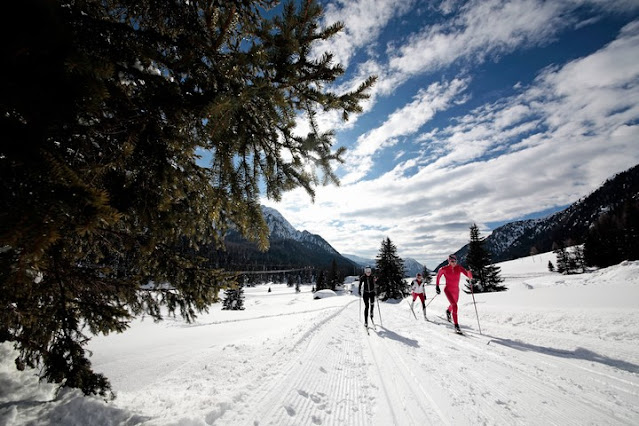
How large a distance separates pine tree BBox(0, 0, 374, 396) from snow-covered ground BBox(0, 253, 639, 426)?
2.10 feet

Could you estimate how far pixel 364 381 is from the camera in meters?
3.92

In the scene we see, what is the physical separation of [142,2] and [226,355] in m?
5.57

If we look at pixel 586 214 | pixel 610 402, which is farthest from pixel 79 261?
pixel 586 214

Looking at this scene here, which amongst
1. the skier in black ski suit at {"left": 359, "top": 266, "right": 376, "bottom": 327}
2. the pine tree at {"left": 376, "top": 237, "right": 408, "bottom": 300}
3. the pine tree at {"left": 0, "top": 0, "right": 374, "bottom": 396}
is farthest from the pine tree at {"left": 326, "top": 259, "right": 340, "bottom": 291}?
the pine tree at {"left": 0, "top": 0, "right": 374, "bottom": 396}

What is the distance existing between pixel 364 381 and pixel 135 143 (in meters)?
4.22

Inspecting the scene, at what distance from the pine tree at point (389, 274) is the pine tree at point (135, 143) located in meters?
33.1

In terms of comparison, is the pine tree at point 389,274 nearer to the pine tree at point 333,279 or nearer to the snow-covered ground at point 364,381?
the snow-covered ground at point 364,381

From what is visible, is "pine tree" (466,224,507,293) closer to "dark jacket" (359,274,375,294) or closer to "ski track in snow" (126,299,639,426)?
"dark jacket" (359,274,375,294)

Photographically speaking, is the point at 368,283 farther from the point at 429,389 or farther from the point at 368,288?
the point at 429,389

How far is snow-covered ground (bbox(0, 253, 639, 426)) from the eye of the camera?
110 inches

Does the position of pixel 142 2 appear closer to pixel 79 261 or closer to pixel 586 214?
pixel 79 261

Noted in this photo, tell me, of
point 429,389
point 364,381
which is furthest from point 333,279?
point 429,389

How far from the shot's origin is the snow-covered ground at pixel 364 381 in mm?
2787

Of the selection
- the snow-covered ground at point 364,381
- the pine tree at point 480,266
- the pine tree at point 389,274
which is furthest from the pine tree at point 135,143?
the pine tree at point 480,266
